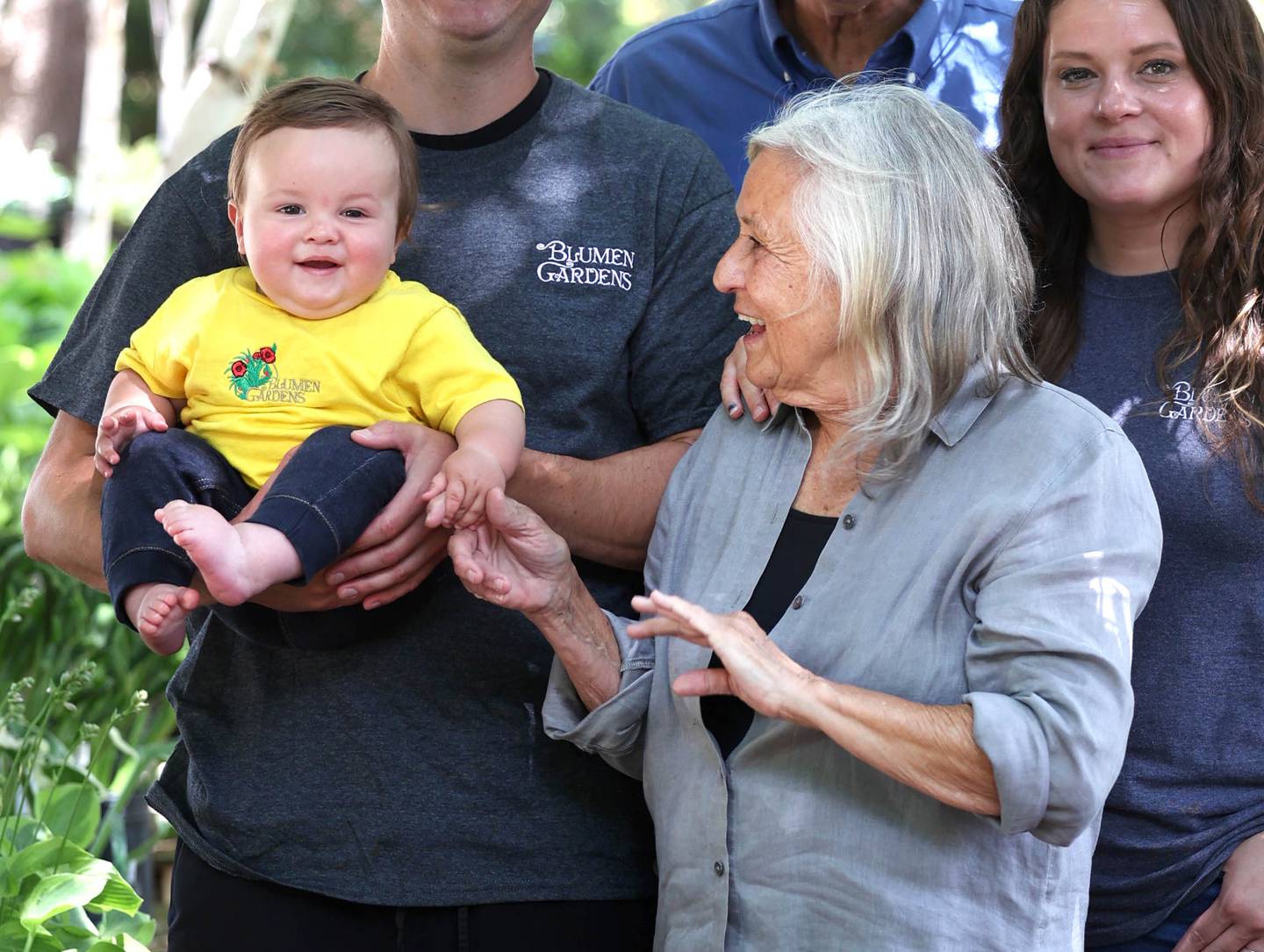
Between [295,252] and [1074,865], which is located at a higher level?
[295,252]

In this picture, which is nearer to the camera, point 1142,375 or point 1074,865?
point 1074,865

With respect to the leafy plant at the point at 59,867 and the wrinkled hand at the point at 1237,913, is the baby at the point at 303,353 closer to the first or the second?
the leafy plant at the point at 59,867

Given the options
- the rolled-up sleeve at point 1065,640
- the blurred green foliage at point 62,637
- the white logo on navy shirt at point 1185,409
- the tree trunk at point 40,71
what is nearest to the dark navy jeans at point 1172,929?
the rolled-up sleeve at point 1065,640

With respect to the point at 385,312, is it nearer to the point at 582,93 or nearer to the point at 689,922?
the point at 582,93

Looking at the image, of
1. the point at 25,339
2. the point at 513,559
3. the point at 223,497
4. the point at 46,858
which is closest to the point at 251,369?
the point at 223,497

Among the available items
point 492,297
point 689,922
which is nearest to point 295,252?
point 492,297

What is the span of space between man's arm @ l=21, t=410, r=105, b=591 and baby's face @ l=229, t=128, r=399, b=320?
0.44 metres

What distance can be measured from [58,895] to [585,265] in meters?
1.22

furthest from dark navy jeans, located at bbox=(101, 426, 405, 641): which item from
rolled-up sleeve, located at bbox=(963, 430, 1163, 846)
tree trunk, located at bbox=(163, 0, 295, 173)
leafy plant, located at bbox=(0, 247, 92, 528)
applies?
tree trunk, located at bbox=(163, 0, 295, 173)

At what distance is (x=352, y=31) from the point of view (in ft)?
59.5

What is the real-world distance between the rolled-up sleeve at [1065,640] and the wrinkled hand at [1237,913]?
49cm

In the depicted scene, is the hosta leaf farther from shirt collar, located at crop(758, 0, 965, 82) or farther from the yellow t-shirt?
shirt collar, located at crop(758, 0, 965, 82)

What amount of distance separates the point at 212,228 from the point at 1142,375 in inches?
59.0

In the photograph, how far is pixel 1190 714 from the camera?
222cm
